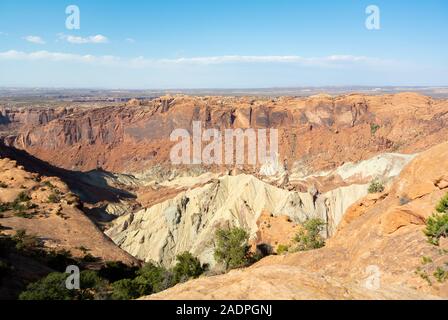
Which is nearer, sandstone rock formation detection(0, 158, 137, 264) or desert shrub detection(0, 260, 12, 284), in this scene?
desert shrub detection(0, 260, 12, 284)

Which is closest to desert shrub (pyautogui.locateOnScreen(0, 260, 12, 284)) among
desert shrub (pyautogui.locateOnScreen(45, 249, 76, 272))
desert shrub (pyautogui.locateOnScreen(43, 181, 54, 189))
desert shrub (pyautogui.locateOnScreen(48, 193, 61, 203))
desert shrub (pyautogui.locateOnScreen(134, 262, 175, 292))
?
desert shrub (pyautogui.locateOnScreen(45, 249, 76, 272))

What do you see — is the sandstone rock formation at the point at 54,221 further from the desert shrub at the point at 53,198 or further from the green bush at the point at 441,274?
the green bush at the point at 441,274

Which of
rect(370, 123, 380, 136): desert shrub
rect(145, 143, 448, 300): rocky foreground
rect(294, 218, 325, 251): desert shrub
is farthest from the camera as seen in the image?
rect(370, 123, 380, 136): desert shrub

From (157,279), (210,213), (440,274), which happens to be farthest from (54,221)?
(440,274)

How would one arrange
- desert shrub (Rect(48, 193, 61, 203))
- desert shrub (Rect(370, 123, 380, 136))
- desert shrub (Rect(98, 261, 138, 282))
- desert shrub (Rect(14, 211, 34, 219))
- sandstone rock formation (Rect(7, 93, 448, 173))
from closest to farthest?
desert shrub (Rect(98, 261, 138, 282))
desert shrub (Rect(14, 211, 34, 219))
desert shrub (Rect(48, 193, 61, 203))
sandstone rock formation (Rect(7, 93, 448, 173))
desert shrub (Rect(370, 123, 380, 136))

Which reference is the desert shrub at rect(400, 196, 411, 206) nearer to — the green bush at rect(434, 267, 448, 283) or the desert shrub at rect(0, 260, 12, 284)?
the green bush at rect(434, 267, 448, 283)

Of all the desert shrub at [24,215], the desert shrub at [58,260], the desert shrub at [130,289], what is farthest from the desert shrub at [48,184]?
the desert shrub at [130,289]

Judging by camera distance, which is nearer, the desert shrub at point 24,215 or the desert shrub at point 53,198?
the desert shrub at point 24,215
